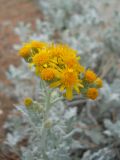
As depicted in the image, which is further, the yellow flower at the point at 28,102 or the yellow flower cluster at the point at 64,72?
the yellow flower at the point at 28,102

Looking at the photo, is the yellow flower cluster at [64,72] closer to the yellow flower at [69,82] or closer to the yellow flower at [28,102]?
the yellow flower at [69,82]

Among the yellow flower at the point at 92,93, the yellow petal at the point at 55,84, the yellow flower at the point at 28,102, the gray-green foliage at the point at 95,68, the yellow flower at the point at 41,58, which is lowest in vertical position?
the yellow flower at the point at 92,93

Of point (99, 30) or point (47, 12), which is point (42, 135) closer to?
point (99, 30)

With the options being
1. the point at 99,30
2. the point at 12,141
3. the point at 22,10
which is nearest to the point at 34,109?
the point at 12,141

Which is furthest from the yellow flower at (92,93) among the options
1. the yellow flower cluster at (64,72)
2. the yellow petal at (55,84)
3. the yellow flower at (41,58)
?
the yellow flower at (41,58)

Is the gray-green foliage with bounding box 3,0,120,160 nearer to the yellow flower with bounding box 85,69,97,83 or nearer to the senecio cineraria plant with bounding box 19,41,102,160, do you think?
the senecio cineraria plant with bounding box 19,41,102,160

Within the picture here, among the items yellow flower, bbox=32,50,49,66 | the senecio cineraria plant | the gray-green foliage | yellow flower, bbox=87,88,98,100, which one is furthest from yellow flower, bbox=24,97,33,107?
yellow flower, bbox=87,88,98,100

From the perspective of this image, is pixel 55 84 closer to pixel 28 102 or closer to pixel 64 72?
pixel 64 72

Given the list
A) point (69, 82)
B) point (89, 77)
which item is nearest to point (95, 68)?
point (89, 77)
